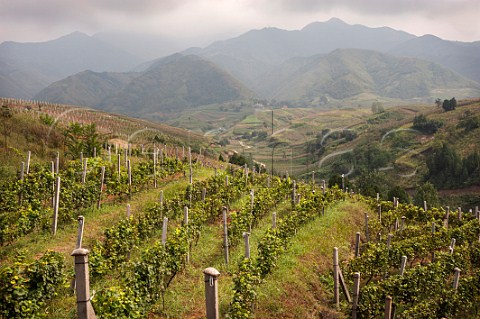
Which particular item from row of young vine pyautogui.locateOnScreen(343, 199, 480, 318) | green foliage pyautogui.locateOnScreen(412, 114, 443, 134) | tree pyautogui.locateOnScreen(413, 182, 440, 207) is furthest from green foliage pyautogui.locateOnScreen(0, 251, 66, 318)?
green foliage pyautogui.locateOnScreen(412, 114, 443, 134)

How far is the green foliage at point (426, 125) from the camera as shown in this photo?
339 ft

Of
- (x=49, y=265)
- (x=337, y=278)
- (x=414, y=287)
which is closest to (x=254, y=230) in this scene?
(x=337, y=278)

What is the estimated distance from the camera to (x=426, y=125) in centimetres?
10512

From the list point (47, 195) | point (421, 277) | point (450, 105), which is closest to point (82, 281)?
point (421, 277)

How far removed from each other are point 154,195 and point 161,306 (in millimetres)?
11124

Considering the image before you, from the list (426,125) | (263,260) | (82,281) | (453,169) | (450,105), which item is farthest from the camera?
(450,105)

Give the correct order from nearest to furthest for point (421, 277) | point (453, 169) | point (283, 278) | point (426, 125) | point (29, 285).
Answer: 1. point (29, 285)
2. point (421, 277)
3. point (283, 278)
4. point (453, 169)
5. point (426, 125)

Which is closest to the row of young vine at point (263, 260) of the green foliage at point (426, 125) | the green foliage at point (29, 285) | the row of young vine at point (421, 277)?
the row of young vine at point (421, 277)

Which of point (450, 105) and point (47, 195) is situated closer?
point (47, 195)

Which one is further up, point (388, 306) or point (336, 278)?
point (388, 306)

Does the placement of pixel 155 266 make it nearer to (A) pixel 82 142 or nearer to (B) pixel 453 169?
(A) pixel 82 142

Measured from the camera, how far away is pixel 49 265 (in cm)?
862

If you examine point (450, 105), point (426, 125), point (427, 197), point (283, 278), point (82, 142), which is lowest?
point (427, 197)

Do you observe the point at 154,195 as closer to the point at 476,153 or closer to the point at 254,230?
the point at 254,230
